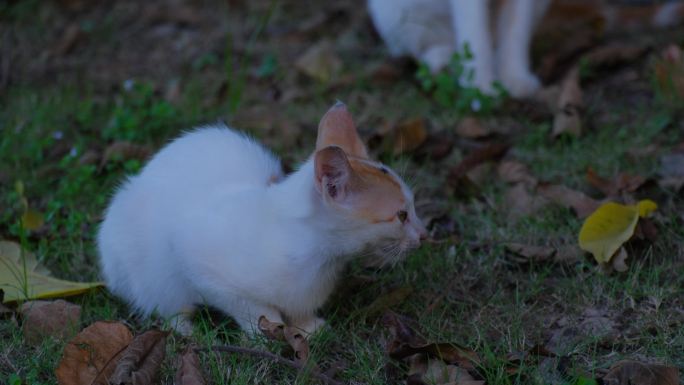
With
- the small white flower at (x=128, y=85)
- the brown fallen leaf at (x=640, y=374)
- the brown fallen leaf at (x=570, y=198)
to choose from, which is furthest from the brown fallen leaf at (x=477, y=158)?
the small white flower at (x=128, y=85)

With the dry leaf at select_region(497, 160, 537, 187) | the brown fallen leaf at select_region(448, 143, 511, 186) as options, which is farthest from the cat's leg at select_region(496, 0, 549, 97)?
the dry leaf at select_region(497, 160, 537, 187)

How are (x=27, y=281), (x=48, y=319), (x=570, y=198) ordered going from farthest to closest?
1. (x=570, y=198)
2. (x=27, y=281)
3. (x=48, y=319)

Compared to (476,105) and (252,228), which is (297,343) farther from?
(476,105)

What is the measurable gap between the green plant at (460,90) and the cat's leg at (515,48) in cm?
15

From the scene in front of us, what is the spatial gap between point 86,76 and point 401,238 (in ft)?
8.93

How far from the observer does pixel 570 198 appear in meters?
3.02

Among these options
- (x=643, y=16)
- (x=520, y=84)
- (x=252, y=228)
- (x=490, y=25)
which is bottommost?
(x=643, y=16)

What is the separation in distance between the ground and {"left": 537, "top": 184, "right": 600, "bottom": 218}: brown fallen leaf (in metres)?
0.04

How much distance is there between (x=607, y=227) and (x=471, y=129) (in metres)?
1.08

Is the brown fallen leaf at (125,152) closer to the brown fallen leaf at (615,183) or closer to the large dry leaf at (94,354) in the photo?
the large dry leaf at (94,354)

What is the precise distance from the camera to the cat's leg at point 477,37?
397cm

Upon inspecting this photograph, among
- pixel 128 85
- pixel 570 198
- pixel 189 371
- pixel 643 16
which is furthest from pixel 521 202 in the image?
pixel 643 16

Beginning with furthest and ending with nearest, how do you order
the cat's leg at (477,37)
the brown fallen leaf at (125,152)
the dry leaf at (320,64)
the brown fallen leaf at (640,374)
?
the dry leaf at (320,64) < the cat's leg at (477,37) < the brown fallen leaf at (125,152) < the brown fallen leaf at (640,374)

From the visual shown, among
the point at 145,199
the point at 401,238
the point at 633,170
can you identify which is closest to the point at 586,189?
the point at 633,170
